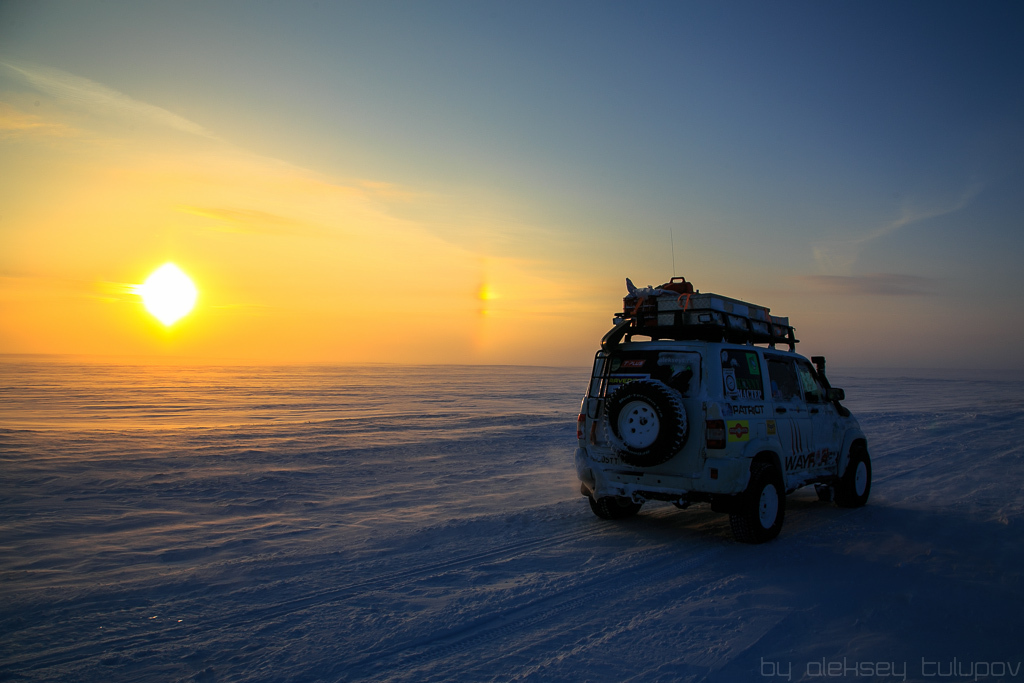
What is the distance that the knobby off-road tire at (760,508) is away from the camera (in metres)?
6.52

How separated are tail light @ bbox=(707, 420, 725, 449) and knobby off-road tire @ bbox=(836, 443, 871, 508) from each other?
3.37 metres

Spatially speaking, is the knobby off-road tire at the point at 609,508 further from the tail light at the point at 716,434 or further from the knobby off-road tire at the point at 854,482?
the knobby off-road tire at the point at 854,482

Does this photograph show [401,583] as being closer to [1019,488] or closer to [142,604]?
[142,604]

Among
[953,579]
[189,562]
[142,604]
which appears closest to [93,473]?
[189,562]

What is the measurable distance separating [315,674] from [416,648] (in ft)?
2.18

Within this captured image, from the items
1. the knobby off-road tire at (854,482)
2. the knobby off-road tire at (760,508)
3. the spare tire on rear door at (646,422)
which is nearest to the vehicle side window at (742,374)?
the spare tire on rear door at (646,422)

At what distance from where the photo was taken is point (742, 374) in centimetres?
698

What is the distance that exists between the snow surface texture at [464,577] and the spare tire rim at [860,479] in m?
0.28

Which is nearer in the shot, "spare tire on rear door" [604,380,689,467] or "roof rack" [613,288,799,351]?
"spare tire on rear door" [604,380,689,467]

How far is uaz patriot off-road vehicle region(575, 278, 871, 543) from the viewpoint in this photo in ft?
21.0

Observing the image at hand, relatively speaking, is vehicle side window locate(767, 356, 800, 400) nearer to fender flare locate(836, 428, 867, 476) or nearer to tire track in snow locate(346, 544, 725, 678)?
fender flare locate(836, 428, 867, 476)

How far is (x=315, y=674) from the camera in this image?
148 inches

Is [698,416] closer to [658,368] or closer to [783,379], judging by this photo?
[658,368]

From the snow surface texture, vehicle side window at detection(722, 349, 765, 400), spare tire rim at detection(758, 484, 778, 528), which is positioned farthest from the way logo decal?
the snow surface texture
